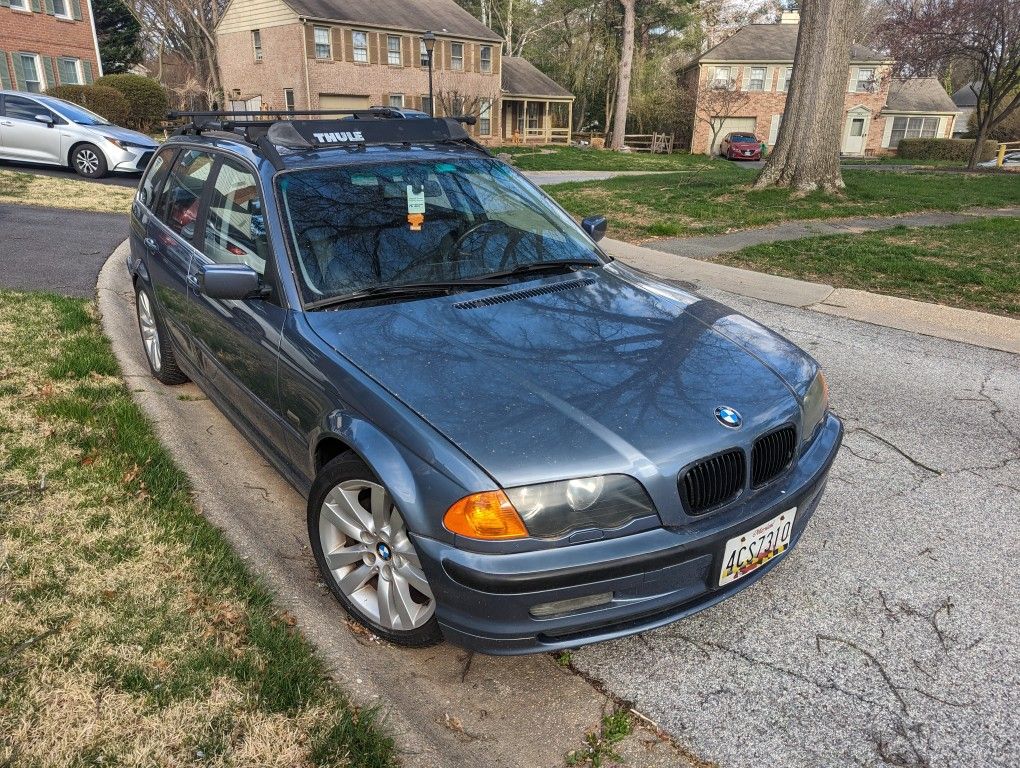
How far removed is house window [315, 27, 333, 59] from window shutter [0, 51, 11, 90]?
1190 centimetres

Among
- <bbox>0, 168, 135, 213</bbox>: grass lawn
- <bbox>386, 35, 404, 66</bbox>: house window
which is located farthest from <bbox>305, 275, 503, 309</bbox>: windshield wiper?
<bbox>386, 35, 404, 66</bbox>: house window

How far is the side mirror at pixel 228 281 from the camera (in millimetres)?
3043

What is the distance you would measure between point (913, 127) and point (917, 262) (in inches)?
1908

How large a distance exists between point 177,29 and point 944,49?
36706 millimetres

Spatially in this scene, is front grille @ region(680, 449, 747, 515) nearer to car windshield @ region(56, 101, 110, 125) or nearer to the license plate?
the license plate

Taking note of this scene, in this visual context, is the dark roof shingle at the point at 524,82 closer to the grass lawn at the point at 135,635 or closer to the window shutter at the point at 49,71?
the window shutter at the point at 49,71

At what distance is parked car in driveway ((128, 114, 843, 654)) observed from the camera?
7.44ft

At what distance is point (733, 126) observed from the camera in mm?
47375

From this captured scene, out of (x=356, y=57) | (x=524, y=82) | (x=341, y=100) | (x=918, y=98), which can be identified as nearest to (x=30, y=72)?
(x=341, y=100)

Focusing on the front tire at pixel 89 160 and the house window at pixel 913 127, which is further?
the house window at pixel 913 127

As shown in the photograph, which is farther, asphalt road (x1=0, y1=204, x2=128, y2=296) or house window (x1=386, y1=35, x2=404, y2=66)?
house window (x1=386, y1=35, x2=404, y2=66)

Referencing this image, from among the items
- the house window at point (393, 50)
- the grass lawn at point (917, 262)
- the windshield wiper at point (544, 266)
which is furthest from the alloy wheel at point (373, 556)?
the house window at point (393, 50)

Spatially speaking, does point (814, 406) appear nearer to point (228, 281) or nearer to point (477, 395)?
point (477, 395)

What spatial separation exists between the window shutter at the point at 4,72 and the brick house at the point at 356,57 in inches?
363
